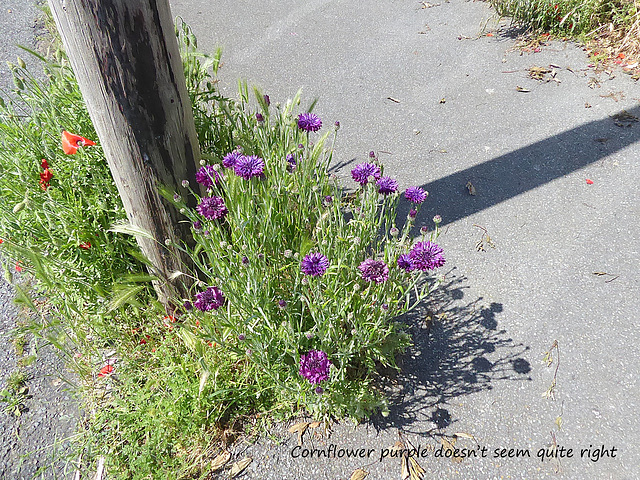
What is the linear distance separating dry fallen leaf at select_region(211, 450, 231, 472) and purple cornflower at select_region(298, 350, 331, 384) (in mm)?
601

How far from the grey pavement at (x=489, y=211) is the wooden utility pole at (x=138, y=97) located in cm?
123

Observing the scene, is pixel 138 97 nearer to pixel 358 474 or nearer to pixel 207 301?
pixel 207 301

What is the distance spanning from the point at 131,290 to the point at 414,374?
1436 millimetres

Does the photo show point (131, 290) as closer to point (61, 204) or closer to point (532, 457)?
point (61, 204)

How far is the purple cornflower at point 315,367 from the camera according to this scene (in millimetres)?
1698

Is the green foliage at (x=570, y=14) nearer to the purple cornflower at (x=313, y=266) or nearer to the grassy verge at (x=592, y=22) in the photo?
the grassy verge at (x=592, y=22)

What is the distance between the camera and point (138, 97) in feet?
5.85

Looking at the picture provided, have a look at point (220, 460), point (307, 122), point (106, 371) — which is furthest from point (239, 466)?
point (307, 122)

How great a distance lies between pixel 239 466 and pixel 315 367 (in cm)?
63

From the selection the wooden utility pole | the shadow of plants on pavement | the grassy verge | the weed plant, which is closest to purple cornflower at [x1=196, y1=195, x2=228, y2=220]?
the weed plant

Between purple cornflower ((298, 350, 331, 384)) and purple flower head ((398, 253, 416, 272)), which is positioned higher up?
purple flower head ((398, 253, 416, 272))

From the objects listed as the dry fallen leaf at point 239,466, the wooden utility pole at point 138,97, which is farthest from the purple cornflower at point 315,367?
the wooden utility pole at point 138,97

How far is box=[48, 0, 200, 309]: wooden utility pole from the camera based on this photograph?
1.64 m

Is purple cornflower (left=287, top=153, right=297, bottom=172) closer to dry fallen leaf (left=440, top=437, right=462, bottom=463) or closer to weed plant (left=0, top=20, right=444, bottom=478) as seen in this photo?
weed plant (left=0, top=20, right=444, bottom=478)
